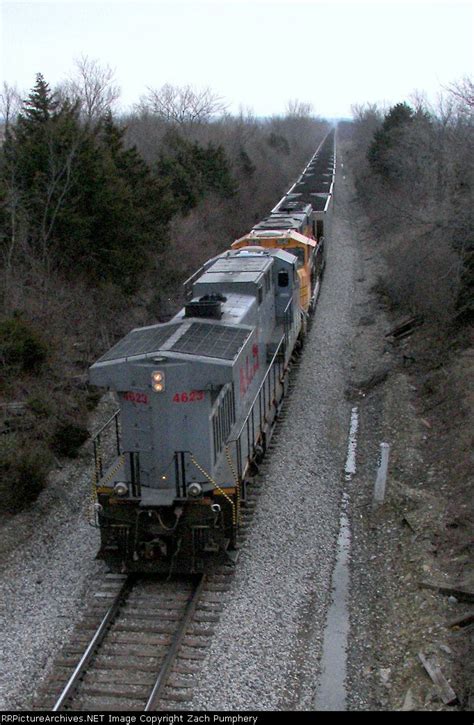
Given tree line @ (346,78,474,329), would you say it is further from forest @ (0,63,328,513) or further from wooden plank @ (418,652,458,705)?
wooden plank @ (418,652,458,705)

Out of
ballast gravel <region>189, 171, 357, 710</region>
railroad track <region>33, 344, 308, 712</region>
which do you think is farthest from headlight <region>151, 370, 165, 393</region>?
ballast gravel <region>189, 171, 357, 710</region>

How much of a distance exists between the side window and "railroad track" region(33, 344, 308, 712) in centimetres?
823

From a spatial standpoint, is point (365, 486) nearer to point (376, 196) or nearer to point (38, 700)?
point (38, 700)

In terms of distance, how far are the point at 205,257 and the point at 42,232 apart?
11.4 metres

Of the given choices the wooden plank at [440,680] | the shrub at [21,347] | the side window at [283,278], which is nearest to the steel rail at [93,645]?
the wooden plank at [440,680]

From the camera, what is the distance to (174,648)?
8773mm

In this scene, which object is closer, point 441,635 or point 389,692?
point 389,692

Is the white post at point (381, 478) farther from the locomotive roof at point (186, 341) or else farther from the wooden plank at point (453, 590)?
the locomotive roof at point (186, 341)

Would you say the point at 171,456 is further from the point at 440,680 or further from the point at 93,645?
the point at 440,680

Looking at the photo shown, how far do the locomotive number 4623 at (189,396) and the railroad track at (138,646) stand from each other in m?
2.50

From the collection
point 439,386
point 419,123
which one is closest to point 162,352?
point 439,386

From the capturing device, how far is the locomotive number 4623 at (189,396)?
10.1m

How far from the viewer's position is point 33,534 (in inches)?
483

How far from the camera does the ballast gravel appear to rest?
8.36 m
